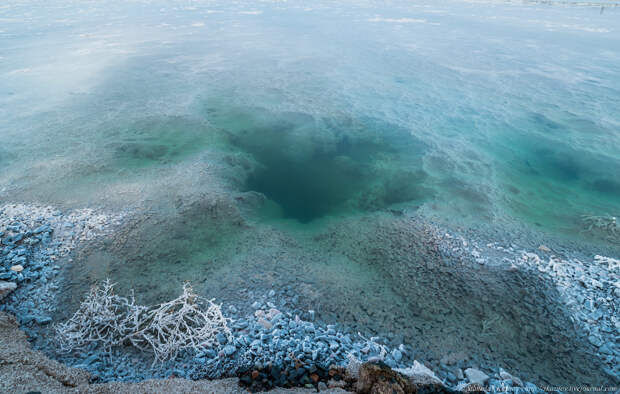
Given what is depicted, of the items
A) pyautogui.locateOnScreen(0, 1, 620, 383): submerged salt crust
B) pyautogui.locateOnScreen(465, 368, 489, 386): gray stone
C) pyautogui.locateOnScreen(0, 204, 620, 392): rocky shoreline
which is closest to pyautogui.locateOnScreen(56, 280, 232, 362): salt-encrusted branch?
pyautogui.locateOnScreen(0, 204, 620, 392): rocky shoreline

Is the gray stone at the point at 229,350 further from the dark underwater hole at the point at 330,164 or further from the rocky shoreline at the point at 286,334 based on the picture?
the dark underwater hole at the point at 330,164

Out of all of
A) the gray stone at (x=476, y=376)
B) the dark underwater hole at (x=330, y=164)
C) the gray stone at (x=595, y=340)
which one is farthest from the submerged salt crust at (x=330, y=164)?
the gray stone at (x=476, y=376)

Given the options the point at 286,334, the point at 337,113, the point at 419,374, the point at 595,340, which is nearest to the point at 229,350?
the point at 286,334

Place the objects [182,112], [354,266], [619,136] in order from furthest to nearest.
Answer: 1. [182,112]
2. [619,136]
3. [354,266]

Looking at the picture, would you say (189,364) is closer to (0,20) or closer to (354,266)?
(354,266)

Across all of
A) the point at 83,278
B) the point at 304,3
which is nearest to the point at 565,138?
the point at 83,278
